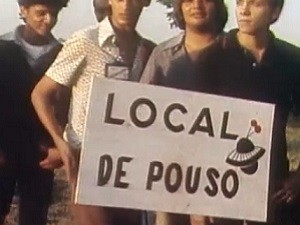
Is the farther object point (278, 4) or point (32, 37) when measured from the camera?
point (278, 4)

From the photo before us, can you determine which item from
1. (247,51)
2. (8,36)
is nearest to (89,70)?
(8,36)

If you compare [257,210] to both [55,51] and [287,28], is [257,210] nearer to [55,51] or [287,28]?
[287,28]

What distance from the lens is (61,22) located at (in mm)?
1494

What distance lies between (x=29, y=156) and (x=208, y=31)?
1.22ft

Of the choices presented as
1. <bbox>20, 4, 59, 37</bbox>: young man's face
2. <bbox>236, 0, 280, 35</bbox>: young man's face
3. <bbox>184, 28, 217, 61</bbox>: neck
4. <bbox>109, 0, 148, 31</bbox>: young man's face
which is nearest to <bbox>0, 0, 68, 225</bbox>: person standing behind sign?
<bbox>20, 4, 59, 37</bbox>: young man's face

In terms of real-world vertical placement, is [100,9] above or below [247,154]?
above

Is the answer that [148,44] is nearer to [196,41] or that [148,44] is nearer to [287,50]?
[196,41]

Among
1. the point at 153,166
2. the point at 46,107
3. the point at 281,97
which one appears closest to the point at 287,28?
the point at 281,97

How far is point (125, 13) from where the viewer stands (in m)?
1.52

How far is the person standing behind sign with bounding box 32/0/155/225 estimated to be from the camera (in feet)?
4.88

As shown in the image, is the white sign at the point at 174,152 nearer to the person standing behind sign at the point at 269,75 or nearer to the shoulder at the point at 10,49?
the person standing behind sign at the point at 269,75

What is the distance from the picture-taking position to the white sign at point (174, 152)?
4.91 feet

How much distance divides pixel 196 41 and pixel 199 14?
0.15ft

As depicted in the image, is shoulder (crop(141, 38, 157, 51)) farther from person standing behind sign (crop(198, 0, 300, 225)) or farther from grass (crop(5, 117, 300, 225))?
grass (crop(5, 117, 300, 225))
